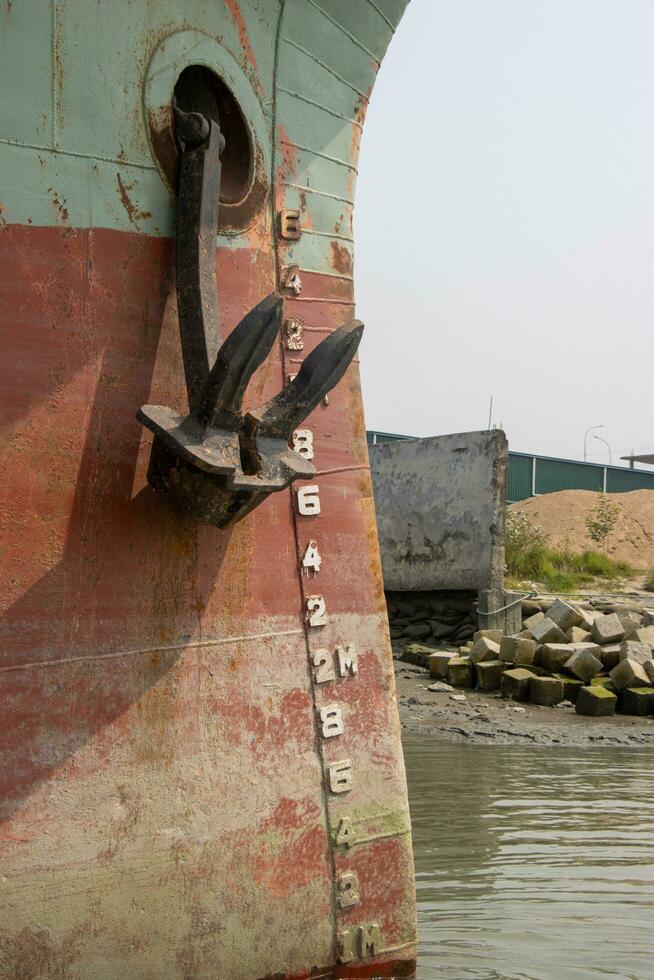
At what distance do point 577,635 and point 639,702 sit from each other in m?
1.44

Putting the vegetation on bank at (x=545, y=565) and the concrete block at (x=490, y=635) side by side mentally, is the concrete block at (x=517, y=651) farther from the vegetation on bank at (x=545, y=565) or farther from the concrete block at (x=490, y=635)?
the vegetation on bank at (x=545, y=565)

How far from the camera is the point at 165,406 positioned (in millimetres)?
3080

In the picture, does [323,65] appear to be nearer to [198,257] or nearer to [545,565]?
[198,257]

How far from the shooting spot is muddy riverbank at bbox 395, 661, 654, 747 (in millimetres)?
10094

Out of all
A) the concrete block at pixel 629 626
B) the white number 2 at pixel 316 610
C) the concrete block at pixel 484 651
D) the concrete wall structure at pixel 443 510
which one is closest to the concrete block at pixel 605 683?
the concrete block at pixel 629 626

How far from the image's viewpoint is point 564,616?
1287 centimetres

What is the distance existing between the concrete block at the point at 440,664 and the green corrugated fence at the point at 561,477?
64.2ft

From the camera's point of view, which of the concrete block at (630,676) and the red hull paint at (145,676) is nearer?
the red hull paint at (145,676)

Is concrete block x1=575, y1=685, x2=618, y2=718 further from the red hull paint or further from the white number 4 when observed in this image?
the white number 4

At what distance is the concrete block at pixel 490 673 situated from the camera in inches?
463

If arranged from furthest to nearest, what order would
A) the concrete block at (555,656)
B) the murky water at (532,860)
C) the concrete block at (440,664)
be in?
1. the concrete block at (440,664)
2. the concrete block at (555,656)
3. the murky water at (532,860)

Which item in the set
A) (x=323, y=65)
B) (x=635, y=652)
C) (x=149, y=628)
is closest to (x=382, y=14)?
(x=323, y=65)

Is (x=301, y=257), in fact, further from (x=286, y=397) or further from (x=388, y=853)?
(x=388, y=853)

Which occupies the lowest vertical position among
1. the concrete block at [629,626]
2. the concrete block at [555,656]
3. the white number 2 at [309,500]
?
the concrete block at [555,656]
